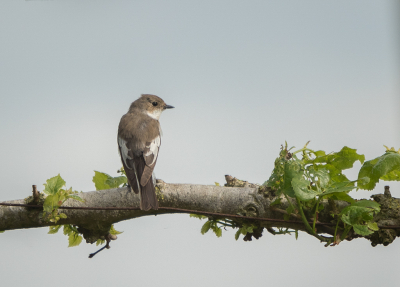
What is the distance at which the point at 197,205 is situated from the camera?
11.1 ft

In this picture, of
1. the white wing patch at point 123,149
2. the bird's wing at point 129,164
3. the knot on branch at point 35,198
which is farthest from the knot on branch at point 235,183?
the knot on branch at point 35,198

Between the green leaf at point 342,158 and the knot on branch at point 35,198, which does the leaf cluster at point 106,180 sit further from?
the green leaf at point 342,158

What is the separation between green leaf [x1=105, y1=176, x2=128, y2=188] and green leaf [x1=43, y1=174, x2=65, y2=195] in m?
0.70

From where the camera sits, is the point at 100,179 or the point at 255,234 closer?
the point at 255,234

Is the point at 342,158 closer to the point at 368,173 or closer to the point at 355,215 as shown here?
the point at 368,173

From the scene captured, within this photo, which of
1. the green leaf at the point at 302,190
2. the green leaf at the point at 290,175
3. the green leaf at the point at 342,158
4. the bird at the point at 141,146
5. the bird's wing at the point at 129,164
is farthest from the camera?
the bird's wing at the point at 129,164

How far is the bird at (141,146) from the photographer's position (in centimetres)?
346

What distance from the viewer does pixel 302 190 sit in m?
2.71

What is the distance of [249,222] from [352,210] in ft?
2.65

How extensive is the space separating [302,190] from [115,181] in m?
1.89

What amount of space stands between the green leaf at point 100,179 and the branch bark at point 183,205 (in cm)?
42

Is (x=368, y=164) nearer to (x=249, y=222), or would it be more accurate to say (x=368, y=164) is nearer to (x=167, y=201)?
(x=249, y=222)

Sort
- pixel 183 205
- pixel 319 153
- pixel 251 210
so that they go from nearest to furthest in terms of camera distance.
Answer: pixel 319 153
pixel 251 210
pixel 183 205

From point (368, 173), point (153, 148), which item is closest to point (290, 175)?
point (368, 173)
